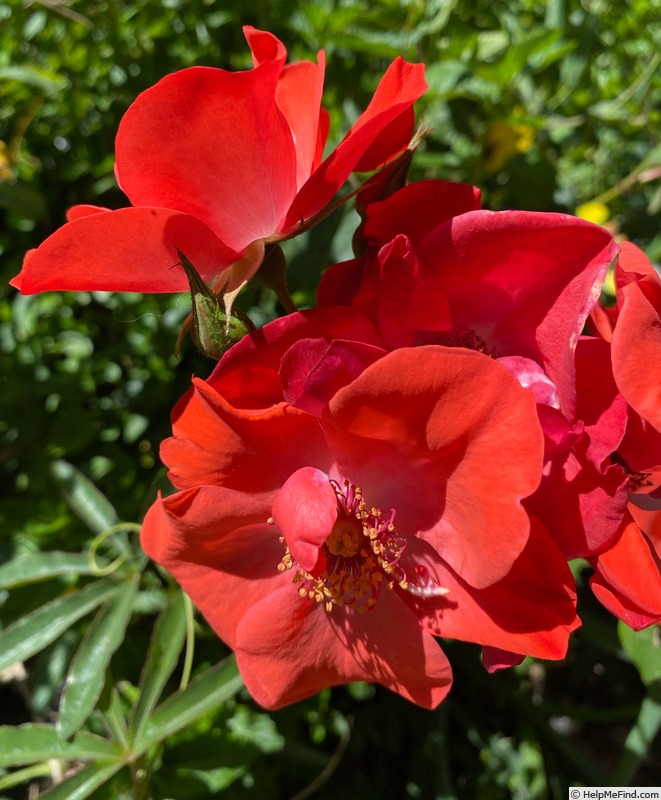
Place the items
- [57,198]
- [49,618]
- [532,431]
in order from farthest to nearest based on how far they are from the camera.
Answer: [57,198], [49,618], [532,431]

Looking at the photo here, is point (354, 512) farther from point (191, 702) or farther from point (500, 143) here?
point (500, 143)

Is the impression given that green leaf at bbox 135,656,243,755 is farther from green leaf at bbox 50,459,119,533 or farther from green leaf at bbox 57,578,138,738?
green leaf at bbox 50,459,119,533

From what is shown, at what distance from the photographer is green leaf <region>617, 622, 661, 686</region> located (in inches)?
41.4

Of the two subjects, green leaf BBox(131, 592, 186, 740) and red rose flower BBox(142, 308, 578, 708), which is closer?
red rose flower BBox(142, 308, 578, 708)

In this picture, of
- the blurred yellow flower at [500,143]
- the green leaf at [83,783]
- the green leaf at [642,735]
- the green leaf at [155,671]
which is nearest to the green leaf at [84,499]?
the green leaf at [155,671]

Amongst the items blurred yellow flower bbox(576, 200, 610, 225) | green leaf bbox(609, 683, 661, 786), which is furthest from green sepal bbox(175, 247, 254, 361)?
blurred yellow flower bbox(576, 200, 610, 225)

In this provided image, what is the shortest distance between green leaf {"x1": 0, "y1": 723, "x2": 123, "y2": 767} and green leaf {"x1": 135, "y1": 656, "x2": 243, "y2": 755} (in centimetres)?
8

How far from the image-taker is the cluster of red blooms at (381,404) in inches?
24.0

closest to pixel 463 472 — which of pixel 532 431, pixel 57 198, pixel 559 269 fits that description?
pixel 532 431

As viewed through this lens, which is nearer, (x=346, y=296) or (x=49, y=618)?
(x=346, y=296)

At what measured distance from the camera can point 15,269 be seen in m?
1.60

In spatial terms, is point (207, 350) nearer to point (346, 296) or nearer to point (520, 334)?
point (346, 296)

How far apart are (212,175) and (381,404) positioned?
288 mm

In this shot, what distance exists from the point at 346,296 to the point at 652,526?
400 millimetres
